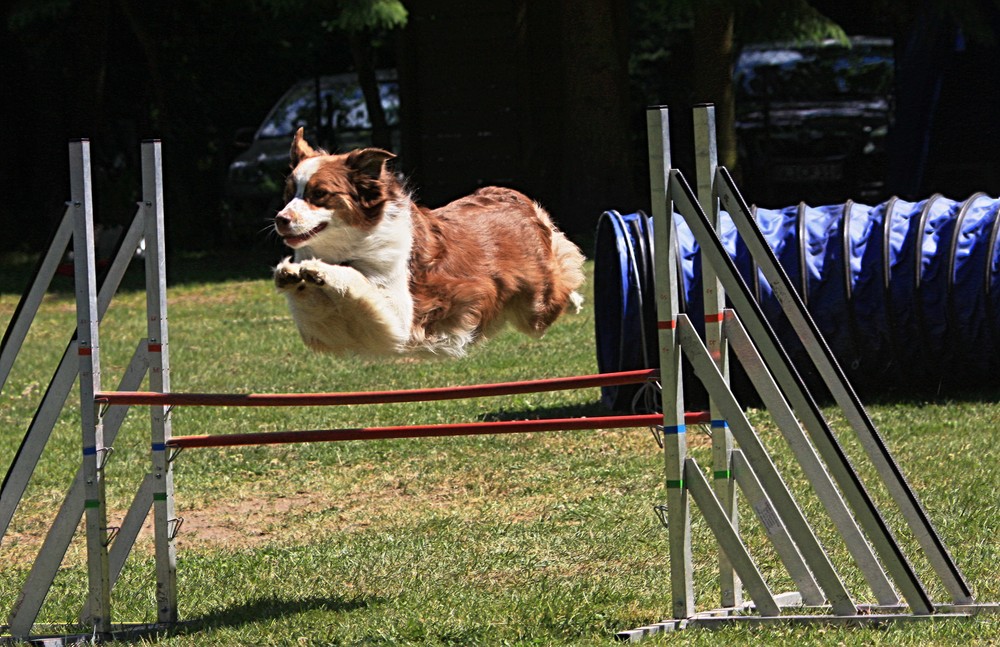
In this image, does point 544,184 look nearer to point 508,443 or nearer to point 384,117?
point 384,117

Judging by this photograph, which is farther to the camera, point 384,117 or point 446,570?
point 384,117

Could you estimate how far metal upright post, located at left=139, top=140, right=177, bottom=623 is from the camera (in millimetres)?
5008

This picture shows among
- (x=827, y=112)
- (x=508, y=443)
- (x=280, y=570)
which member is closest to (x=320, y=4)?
(x=827, y=112)

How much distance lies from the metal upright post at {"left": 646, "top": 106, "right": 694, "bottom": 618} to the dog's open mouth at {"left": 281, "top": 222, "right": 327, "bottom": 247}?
1.19 metres

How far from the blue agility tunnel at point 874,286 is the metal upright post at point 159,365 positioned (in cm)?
379

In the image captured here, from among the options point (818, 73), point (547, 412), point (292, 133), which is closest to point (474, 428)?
point (547, 412)

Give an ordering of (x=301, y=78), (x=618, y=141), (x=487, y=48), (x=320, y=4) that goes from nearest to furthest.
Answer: (x=320, y=4)
(x=618, y=141)
(x=487, y=48)
(x=301, y=78)

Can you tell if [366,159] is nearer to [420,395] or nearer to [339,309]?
[339,309]

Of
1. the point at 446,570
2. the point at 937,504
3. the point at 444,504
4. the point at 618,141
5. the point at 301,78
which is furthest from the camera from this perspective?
the point at 301,78

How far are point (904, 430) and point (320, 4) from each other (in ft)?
28.5

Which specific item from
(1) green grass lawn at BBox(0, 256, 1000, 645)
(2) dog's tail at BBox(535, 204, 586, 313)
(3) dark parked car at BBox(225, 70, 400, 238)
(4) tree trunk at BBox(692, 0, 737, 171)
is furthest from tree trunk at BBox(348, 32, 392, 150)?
(2) dog's tail at BBox(535, 204, 586, 313)

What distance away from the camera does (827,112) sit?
16484 millimetres

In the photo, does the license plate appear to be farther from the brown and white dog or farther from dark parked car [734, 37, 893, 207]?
the brown and white dog

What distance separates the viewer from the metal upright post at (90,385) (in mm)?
4926
